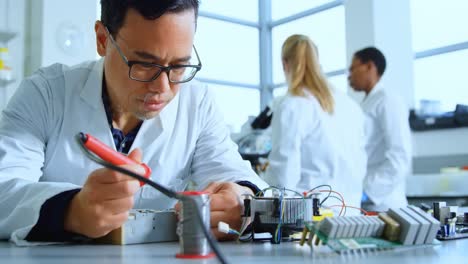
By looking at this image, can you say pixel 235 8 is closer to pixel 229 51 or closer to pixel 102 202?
pixel 229 51

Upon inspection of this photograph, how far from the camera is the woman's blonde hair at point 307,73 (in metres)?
2.23

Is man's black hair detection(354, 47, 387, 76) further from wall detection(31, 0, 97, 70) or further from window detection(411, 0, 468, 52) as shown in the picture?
wall detection(31, 0, 97, 70)

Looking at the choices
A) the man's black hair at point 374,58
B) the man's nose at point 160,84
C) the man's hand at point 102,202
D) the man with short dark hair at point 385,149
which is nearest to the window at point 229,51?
the man's black hair at point 374,58

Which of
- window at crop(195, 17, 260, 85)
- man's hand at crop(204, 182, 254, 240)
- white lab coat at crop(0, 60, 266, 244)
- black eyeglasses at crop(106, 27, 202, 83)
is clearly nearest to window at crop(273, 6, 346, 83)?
window at crop(195, 17, 260, 85)

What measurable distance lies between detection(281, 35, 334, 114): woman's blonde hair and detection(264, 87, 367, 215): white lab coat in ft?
0.11

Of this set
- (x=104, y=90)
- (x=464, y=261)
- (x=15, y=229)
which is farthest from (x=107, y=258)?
(x=104, y=90)

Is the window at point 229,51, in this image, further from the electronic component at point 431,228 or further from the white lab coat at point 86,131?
the electronic component at point 431,228

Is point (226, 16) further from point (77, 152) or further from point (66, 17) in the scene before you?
point (77, 152)

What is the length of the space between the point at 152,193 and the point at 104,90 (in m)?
A: 0.28

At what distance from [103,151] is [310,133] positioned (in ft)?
5.43

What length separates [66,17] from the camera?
12.1 ft

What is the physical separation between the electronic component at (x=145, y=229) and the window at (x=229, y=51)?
456 cm

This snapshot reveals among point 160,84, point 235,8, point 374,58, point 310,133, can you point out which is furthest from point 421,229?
point 235,8

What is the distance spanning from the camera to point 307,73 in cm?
226
